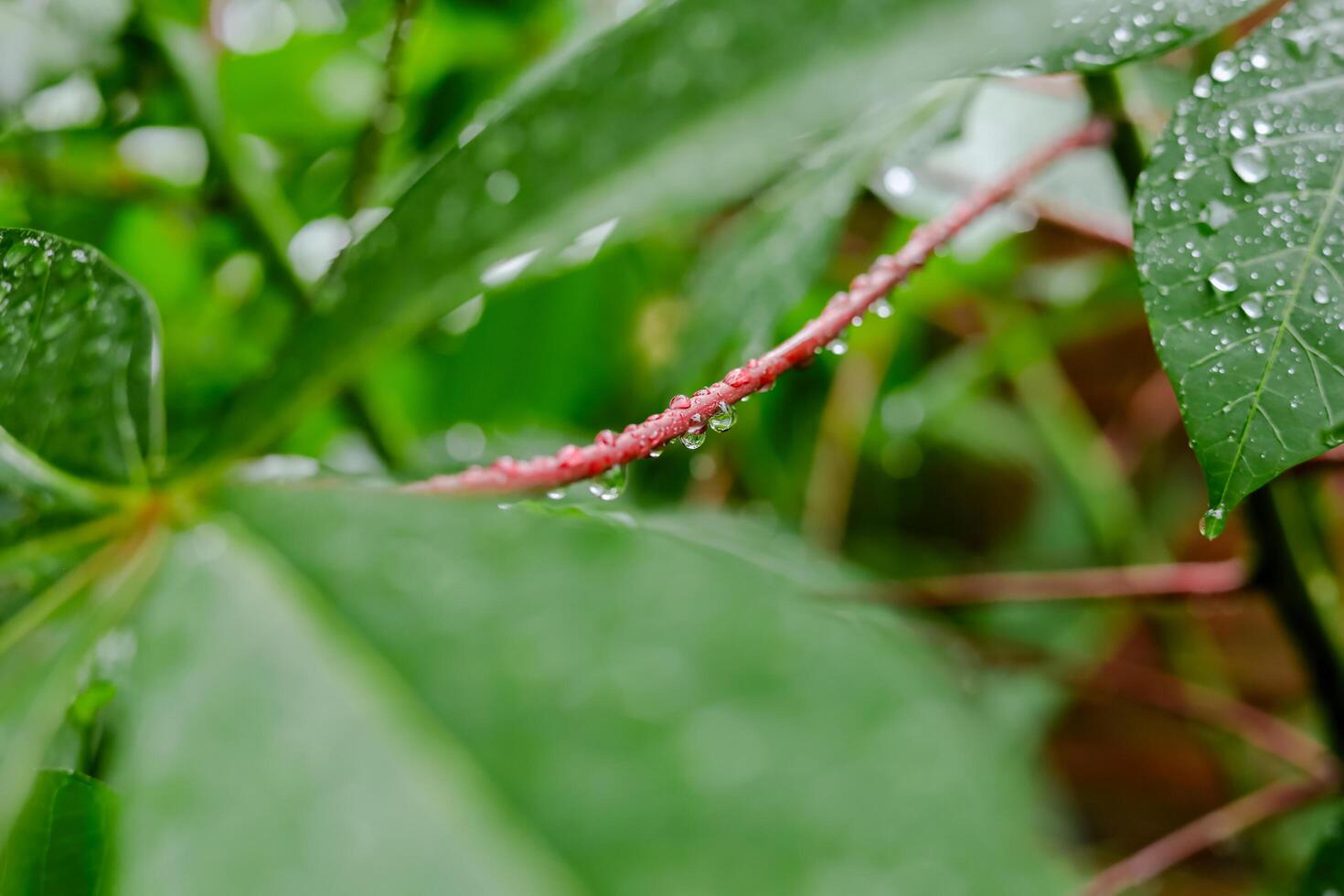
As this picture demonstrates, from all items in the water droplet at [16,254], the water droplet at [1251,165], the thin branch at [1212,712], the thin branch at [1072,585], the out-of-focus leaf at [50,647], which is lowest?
the thin branch at [1212,712]

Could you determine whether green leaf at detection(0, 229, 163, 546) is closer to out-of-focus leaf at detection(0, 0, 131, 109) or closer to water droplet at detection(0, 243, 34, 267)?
water droplet at detection(0, 243, 34, 267)

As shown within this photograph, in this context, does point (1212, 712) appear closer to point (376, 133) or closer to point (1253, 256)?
point (1253, 256)

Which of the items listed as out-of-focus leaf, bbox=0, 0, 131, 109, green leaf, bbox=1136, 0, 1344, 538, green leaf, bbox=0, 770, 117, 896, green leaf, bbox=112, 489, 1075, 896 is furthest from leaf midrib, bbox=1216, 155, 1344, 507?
out-of-focus leaf, bbox=0, 0, 131, 109

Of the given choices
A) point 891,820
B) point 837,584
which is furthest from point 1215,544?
point 891,820

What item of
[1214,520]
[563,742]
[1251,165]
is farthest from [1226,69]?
[563,742]

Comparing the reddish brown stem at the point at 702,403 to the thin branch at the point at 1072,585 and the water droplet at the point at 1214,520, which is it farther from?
the thin branch at the point at 1072,585

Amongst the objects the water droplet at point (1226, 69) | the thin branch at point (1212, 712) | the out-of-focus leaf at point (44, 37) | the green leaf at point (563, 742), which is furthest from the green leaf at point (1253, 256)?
the out-of-focus leaf at point (44, 37)
